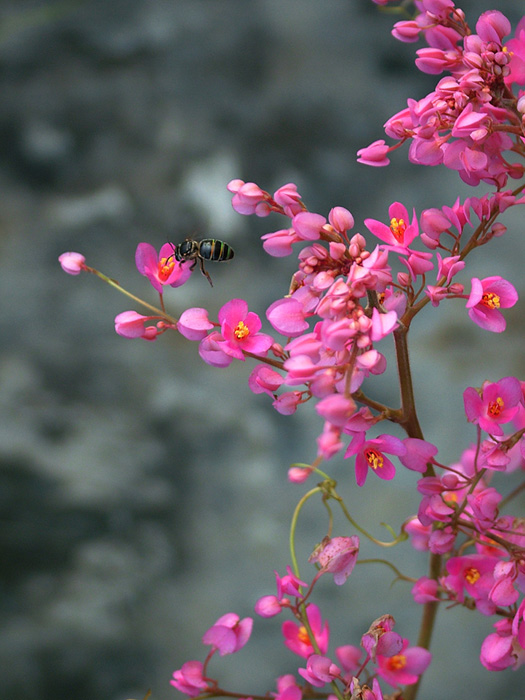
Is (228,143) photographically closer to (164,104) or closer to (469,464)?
(164,104)

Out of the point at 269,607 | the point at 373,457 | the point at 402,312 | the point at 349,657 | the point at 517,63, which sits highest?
the point at 517,63

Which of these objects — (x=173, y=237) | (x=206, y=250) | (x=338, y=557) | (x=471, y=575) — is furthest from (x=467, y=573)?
(x=173, y=237)

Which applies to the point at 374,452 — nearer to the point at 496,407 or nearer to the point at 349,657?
the point at 496,407

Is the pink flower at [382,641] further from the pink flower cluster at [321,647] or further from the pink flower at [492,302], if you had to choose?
the pink flower at [492,302]

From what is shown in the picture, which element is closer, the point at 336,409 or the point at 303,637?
the point at 336,409

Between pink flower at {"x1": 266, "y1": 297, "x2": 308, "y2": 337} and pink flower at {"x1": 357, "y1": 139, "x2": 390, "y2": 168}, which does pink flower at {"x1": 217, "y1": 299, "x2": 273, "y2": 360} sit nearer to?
pink flower at {"x1": 266, "y1": 297, "x2": 308, "y2": 337}
